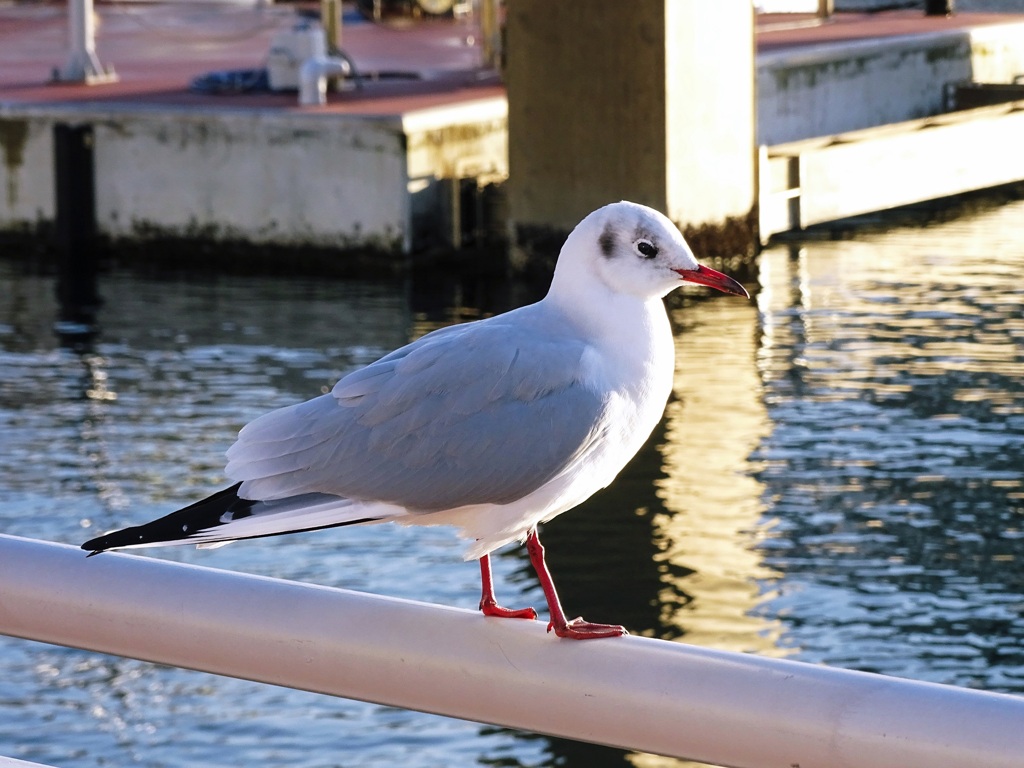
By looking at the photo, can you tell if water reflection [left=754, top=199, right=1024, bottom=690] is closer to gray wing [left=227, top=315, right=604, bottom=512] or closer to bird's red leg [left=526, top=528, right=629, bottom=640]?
bird's red leg [left=526, top=528, right=629, bottom=640]

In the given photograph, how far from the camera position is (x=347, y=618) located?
2375mm

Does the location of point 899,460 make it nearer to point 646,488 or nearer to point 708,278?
point 646,488

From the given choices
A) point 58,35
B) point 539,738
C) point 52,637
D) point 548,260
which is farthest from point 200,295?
point 52,637

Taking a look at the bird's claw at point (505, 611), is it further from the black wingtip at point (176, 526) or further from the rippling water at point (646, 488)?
the rippling water at point (646, 488)

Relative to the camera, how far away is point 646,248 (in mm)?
3340

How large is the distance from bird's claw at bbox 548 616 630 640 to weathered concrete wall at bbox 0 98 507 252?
41.6 ft

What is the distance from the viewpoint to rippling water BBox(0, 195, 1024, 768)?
705cm

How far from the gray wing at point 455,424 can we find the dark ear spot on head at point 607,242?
0.51ft

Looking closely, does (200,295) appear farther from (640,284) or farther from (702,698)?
(702,698)

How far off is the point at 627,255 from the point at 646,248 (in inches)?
2.2

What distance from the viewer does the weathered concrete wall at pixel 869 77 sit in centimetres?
1978

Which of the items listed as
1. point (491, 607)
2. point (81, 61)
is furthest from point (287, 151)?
point (491, 607)

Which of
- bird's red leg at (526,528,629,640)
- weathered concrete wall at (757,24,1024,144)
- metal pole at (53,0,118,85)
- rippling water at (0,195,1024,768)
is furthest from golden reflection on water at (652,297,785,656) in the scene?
metal pole at (53,0,118,85)

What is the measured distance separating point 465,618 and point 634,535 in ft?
21.6
